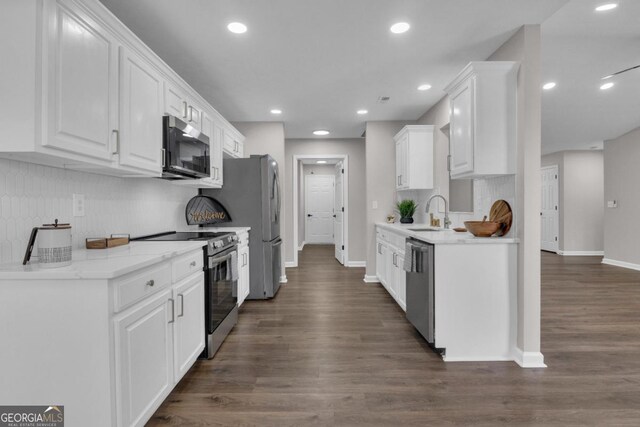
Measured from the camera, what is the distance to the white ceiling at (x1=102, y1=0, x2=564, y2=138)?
231cm

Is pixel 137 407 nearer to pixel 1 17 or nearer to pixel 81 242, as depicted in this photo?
pixel 81 242

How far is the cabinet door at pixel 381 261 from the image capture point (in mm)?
4574

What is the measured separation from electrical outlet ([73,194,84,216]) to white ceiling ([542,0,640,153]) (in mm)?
3622

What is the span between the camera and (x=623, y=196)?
6.23 metres

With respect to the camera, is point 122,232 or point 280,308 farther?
point 280,308

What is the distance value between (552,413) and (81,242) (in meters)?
2.95

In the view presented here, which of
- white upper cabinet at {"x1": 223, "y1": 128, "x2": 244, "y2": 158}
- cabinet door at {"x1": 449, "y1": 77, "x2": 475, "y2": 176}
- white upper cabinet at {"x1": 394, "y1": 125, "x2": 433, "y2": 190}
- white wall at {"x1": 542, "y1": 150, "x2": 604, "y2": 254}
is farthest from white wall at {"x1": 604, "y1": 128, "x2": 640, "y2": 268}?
white upper cabinet at {"x1": 223, "y1": 128, "x2": 244, "y2": 158}

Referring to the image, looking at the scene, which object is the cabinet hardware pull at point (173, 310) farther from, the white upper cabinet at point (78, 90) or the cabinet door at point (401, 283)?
the cabinet door at point (401, 283)

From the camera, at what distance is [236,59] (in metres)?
3.09

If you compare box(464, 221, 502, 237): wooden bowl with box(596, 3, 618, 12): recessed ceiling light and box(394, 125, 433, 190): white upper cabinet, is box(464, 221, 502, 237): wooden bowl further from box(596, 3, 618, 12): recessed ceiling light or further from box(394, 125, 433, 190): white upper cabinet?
box(394, 125, 433, 190): white upper cabinet

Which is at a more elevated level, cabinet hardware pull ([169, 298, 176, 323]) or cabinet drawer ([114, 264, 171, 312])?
cabinet drawer ([114, 264, 171, 312])

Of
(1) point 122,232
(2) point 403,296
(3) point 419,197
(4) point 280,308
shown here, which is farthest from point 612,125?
(1) point 122,232

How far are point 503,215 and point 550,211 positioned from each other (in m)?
6.47

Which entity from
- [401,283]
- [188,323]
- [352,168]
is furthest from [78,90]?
[352,168]
